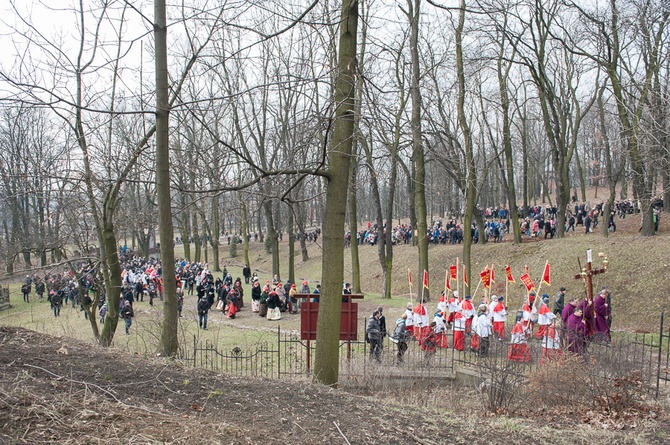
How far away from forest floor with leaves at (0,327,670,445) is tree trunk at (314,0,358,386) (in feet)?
4.62

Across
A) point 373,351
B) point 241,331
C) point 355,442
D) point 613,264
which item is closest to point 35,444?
point 355,442

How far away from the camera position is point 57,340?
7.20 meters

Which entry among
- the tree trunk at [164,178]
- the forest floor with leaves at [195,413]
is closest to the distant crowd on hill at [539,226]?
the tree trunk at [164,178]

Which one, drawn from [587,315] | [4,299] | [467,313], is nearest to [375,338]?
[467,313]

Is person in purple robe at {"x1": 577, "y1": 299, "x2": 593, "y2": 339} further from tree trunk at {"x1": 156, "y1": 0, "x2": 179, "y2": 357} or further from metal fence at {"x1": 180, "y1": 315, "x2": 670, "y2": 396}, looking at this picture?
tree trunk at {"x1": 156, "y1": 0, "x2": 179, "y2": 357}

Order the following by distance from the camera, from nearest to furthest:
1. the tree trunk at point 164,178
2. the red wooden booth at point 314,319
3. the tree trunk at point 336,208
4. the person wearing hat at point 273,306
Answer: the tree trunk at point 336,208 → the tree trunk at point 164,178 → the red wooden booth at point 314,319 → the person wearing hat at point 273,306

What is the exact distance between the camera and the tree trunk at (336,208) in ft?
25.2

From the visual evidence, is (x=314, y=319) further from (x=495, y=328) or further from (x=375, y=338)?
(x=495, y=328)

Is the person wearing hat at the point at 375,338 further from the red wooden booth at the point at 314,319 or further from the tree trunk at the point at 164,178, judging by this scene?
the tree trunk at the point at 164,178

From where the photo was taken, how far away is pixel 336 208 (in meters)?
7.70

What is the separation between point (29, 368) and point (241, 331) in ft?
42.1

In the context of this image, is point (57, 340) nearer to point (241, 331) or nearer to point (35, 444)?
point (35, 444)

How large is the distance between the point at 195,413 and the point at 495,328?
38.5 feet

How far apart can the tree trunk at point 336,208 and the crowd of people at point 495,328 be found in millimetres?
3778
